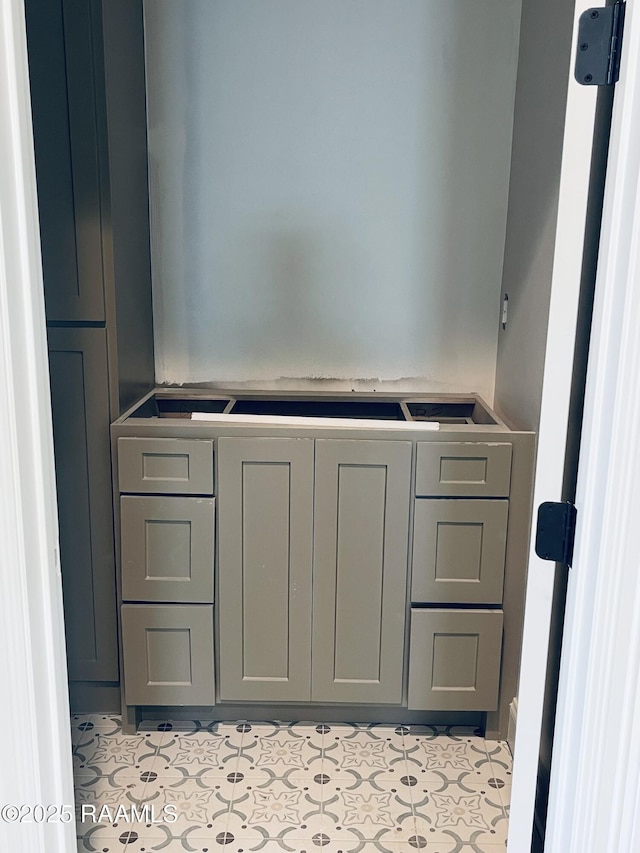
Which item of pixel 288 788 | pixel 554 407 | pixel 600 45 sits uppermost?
pixel 600 45

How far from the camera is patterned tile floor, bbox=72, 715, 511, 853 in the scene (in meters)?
1.79

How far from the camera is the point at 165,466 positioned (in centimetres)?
206

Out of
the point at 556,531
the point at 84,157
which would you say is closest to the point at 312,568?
the point at 556,531

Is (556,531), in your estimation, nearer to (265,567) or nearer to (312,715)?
(265,567)

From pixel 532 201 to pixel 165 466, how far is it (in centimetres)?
131

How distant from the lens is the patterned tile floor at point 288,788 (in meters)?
1.79

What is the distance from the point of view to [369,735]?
2.20m

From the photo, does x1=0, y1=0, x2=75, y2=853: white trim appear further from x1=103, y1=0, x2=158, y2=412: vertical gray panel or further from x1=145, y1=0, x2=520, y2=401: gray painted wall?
x1=145, y1=0, x2=520, y2=401: gray painted wall

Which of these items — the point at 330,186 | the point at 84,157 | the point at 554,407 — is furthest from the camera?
the point at 330,186

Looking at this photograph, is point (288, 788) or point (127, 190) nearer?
point (288, 788)

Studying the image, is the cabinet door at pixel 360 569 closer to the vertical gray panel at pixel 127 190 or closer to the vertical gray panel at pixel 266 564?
the vertical gray panel at pixel 266 564

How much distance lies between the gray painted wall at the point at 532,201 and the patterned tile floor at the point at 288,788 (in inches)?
39.4

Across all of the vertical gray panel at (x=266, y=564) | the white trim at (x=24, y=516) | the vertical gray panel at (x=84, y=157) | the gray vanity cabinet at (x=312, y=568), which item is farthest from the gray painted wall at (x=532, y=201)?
the white trim at (x=24, y=516)

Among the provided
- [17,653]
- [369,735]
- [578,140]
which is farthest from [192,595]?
[578,140]
